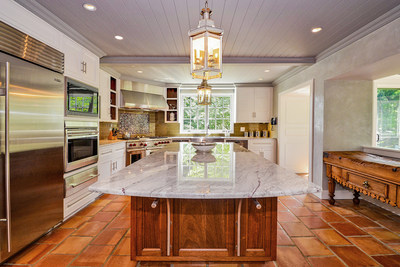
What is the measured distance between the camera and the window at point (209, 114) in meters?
6.36

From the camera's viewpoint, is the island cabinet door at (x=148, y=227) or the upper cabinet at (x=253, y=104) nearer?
the island cabinet door at (x=148, y=227)

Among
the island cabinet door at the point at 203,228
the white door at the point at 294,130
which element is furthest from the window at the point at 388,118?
the island cabinet door at the point at 203,228

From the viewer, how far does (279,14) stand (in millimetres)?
2266

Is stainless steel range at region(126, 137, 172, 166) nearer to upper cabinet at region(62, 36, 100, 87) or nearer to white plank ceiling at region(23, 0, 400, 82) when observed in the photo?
upper cabinet at region(62, 36, 100, 87)

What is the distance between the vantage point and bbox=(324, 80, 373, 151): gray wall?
338cm

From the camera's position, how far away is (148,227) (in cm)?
158

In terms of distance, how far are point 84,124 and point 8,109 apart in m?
1.17

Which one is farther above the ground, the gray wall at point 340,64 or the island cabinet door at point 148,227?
the gray wall at point 340,64

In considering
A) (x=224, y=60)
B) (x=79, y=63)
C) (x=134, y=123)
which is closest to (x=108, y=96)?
(x=134, y=123)

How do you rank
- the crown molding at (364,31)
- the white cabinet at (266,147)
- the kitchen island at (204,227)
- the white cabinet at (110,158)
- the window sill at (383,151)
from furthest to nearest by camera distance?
1. the white cabinet at (266,147)
2. the white cabinet at (110,158)
3. the window sill at (383,151)
4. the crown molding at (364,31)
5. the kitchen island at (204,227)

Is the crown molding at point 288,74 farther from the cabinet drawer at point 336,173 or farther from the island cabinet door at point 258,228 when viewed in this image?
the island cabinet door at point 258,228

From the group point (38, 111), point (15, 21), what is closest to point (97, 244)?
point (38, 111)

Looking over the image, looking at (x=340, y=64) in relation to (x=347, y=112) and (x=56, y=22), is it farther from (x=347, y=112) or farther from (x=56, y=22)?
(x=56, y=22)

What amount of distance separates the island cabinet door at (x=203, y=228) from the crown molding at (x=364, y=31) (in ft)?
8.54
